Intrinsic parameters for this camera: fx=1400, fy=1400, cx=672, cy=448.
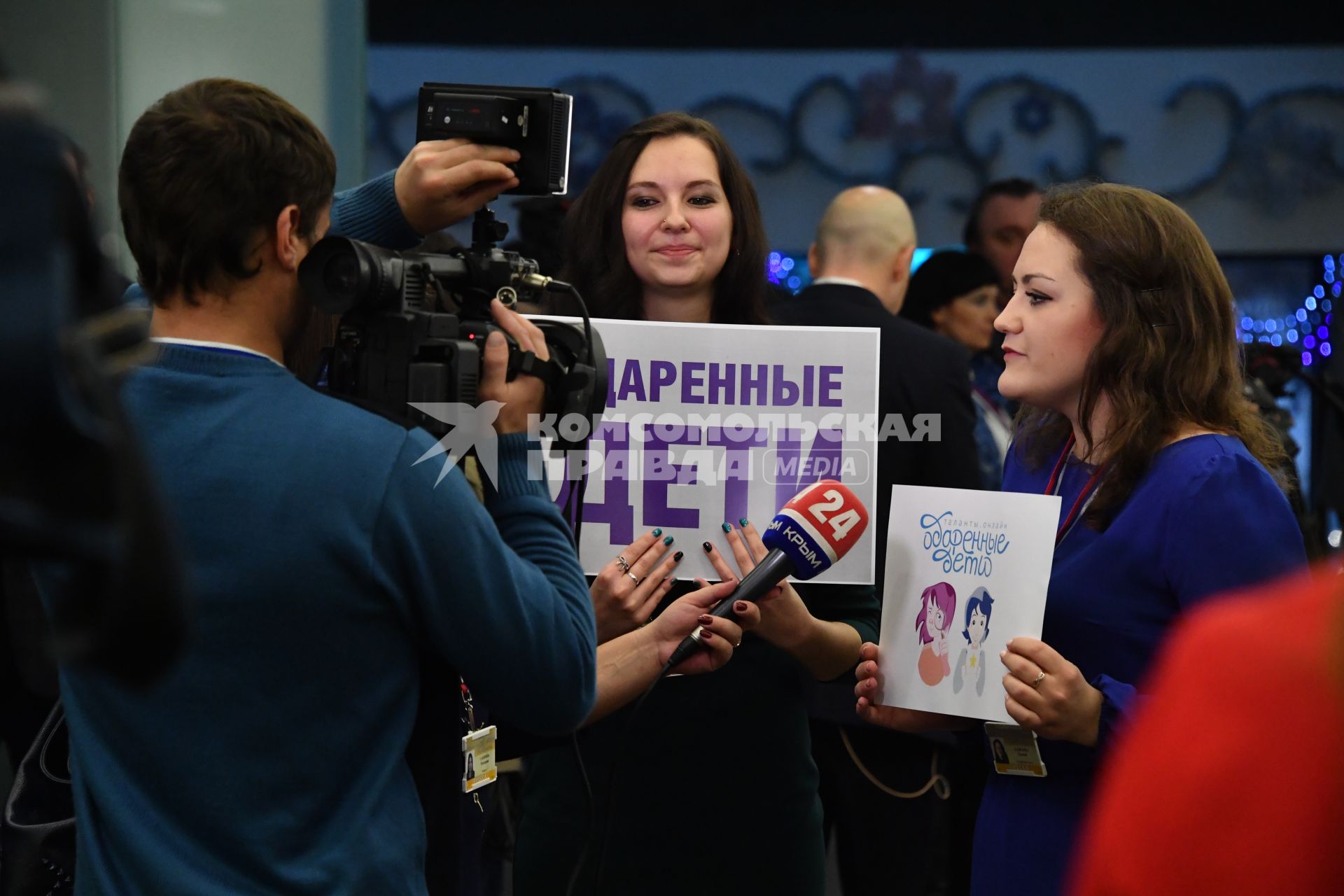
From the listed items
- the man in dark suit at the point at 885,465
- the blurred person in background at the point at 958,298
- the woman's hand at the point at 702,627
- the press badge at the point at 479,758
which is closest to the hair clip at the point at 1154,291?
the woman's hand at the point at 702,627

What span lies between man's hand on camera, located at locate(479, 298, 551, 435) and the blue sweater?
0.53 ft

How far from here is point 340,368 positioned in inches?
58.2

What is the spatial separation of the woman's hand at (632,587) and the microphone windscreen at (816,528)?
0.55 ft

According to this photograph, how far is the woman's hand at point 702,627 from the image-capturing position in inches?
78.1

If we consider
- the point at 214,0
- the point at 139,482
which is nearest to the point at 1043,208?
the point at 139,482

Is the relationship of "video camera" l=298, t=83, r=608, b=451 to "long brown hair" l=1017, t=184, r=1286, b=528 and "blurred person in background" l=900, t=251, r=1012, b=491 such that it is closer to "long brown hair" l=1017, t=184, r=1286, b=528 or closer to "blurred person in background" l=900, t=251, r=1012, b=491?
"long brown hair" l=1017, t=184, r=1286, b=528

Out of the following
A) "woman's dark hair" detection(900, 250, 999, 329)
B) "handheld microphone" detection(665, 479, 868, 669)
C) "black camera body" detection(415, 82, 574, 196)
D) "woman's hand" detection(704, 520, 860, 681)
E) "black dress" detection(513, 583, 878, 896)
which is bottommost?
"black dress" detection(513, 583, 878, 896)

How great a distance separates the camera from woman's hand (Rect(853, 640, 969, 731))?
2.01 metres

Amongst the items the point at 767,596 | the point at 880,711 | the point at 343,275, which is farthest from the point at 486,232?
the point at 880,711

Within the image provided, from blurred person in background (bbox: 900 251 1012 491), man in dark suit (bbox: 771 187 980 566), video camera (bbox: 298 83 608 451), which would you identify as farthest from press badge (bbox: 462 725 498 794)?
blurred person in background (bbox: 900 251 1012 491)

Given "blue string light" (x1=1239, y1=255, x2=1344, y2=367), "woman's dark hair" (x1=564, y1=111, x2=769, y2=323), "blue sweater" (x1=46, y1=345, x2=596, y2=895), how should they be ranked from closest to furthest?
"blue sweater" (x1=46, y1=345, x2=596, y2=895) < "woman's dark hair" (x1=564, y1=111, x2=769, y2=323) < "blue string light" (x1=1239, y1=255, x2=1344, y2=367)

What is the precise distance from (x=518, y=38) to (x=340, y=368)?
6427 mm

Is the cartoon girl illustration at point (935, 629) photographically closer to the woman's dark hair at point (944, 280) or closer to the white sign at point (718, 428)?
the white sign at point (718, 428)

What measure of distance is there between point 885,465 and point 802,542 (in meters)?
1.34
